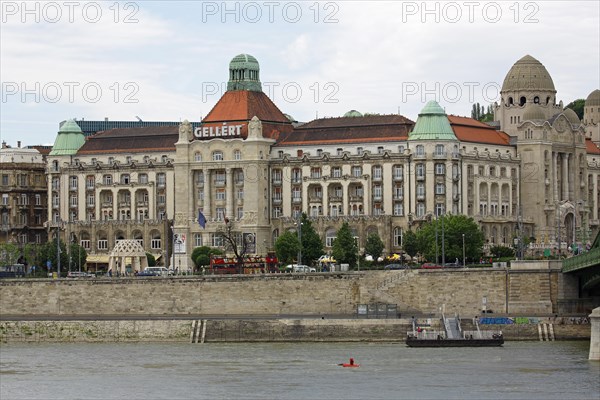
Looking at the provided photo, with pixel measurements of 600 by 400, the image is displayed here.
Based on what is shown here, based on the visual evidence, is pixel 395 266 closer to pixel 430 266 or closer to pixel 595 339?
pixel 430 266

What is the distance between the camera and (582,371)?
133 m

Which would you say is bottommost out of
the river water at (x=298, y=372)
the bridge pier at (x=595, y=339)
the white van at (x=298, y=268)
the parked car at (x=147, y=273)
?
the river water at (x=298, y=372)

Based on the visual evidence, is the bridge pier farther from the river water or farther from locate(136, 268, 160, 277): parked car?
locate(136, 268, 160, 277): parked car

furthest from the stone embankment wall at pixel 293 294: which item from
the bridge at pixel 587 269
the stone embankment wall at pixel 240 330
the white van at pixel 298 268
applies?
the stone embankment wall at pixel 240 330

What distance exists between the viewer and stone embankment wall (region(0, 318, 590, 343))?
509 ft

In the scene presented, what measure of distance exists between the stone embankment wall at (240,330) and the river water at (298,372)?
1.88 m

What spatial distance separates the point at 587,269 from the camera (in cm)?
15938

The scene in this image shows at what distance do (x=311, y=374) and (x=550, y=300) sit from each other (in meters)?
37.3

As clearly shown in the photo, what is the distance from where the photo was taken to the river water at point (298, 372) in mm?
125562

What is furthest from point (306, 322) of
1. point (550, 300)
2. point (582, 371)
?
point (582, 371)

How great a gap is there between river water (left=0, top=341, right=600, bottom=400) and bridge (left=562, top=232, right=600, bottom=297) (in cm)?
632

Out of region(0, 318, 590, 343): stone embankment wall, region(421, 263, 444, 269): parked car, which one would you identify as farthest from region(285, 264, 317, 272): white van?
region(0, 318, 590, 343): stone embankment wall

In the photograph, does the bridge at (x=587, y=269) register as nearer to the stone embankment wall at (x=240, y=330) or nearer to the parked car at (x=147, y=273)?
the stone embankment wall at (x=240, y=330)

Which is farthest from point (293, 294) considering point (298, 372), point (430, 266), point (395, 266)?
point (298, 372)
